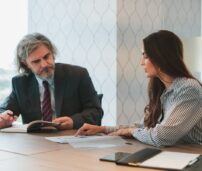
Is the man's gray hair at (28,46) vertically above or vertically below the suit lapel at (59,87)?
above

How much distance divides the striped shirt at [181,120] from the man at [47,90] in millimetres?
767

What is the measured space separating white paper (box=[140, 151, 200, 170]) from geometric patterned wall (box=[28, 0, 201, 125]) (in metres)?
1.69

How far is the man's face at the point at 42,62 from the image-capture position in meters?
2.36

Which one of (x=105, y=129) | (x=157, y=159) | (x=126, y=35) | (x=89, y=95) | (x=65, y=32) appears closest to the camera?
(x=157, y=159)

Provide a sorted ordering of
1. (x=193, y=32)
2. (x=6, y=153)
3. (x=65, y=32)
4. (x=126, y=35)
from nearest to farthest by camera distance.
Answer: (x=6, y=153), (x=126, y=35), (x=65, y=32), (x=193, y=32)

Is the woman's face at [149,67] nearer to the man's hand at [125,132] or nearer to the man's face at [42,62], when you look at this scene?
the man's hand at [125,132]

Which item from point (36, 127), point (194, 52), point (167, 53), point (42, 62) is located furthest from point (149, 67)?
point (194, 52)

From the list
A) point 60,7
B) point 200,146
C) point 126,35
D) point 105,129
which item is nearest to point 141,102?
point 126,35

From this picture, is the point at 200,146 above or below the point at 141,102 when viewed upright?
above

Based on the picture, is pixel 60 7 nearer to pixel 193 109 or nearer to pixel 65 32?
pixel 65 32

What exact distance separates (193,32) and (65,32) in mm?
1282

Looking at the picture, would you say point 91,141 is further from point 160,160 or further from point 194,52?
point 194,52

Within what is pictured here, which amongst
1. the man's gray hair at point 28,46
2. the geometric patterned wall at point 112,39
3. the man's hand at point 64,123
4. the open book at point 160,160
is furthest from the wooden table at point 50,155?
the geometric patterned wall at point 112,39

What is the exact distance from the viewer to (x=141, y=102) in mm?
3209
